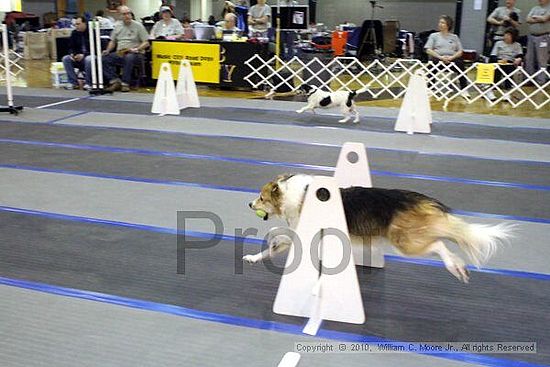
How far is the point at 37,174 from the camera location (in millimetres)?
5312

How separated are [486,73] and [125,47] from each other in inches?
260

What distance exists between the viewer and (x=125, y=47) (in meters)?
10.9

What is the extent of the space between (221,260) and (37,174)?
2700 mm

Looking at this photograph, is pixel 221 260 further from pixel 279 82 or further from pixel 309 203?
pixel 279 82

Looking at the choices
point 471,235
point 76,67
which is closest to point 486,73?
point 471,235

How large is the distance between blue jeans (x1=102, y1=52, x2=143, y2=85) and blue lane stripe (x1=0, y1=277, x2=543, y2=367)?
8.22m

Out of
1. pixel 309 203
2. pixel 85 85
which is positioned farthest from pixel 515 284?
pixel 85 85

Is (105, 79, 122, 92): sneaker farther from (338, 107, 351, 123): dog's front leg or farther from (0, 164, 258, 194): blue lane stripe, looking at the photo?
(0, 164, 258, 194): blue lane stripe

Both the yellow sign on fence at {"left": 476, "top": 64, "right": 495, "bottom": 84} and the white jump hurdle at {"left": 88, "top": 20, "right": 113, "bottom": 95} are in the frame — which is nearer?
the yellow sign on fence at {"left": 476, "top": 64, "right": 495, "bottom": 84}

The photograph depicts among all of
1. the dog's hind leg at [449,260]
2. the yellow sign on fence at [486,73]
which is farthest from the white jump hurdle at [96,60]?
the dog's hind leg at [449,260]

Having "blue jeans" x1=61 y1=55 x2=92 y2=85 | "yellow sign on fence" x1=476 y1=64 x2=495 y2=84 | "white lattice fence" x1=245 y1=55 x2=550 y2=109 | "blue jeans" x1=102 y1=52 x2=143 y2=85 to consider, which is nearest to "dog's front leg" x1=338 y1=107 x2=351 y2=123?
"white lattice fence" x1=245 y1=55 x2=550 y2=109

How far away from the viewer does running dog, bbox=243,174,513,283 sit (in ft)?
9.05

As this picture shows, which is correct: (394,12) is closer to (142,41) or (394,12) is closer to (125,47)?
(142,41)

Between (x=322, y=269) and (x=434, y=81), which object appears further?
(x=434, y=81)
